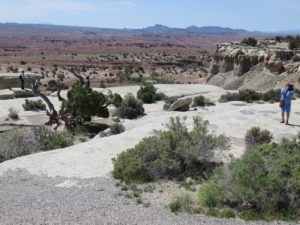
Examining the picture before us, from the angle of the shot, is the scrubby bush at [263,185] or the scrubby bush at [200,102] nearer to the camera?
the scrubby bush at [263,185]

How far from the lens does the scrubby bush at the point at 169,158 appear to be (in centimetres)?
1244

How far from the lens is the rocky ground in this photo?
984 centimetres

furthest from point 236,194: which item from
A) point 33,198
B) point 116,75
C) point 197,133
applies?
point 116,75

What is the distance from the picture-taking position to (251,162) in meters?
10.6

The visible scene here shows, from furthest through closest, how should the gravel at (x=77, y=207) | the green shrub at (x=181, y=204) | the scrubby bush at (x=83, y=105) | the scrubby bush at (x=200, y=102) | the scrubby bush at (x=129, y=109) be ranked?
the scrubby bush at (x=200, y=102), the scrubby bush at (x=129, y=109), the scrubby bush at (x=83, y=105), the green shrub at (x=181, y=204), the gravel at (x=77, y=207)

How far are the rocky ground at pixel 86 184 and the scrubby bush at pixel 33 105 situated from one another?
1510 cm

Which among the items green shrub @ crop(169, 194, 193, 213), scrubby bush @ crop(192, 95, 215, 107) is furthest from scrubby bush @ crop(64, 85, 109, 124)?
green shrub @ crop(169, 194, 193, 213)

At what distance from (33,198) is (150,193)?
8.83ft

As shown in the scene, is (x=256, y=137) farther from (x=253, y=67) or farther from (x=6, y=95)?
(x=253, y=67)

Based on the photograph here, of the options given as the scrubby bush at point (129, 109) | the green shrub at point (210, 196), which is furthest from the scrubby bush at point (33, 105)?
the green shrub at point (210, 196)

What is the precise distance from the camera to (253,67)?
4512 centimetres

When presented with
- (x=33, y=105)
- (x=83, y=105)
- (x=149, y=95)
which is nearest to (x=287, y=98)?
(x=83, y=105)

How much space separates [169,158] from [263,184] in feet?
10.2

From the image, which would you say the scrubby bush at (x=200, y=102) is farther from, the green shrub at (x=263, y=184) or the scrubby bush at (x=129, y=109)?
the green shrub at (x=263, y=184)
